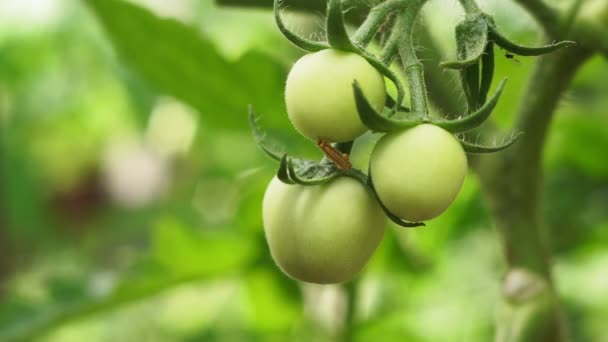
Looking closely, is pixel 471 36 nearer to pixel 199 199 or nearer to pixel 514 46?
pixel 514 46

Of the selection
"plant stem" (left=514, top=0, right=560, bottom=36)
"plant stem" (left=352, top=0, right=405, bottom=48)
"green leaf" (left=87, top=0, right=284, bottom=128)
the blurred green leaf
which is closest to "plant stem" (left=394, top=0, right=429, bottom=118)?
"plant stem" (left=352, top=0, right=405, bottom=48)

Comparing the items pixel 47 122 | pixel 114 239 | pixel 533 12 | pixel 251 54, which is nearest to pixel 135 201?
pixel 114 239

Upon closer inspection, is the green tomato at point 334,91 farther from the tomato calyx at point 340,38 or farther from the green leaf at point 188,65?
the green leaf at point 188,65

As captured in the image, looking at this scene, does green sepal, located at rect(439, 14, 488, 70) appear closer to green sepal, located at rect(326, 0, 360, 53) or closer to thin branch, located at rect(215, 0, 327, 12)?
green sepal, located at rect(326, 0, 360, 53)

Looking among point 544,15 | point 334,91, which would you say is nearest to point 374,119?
point 334,91

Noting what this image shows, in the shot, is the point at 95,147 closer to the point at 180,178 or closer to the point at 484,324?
the point at 180,178
